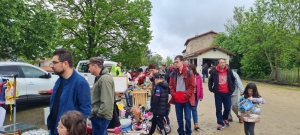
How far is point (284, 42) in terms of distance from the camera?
2448 centimetres

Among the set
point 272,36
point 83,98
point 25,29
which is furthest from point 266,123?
point 272,36

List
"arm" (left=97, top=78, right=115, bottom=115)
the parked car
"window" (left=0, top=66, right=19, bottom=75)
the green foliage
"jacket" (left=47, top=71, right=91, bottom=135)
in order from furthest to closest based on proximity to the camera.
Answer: the green foliage, the parked car, "window" (left=0, top=66, right=19, bottom=75), "arm" (left=97, top=78, right=115, bottom=115), "jacket" (left=47, top=71, right=91, bottom=135)

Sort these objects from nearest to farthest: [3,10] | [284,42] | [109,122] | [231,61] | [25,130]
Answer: [109,122], [25,130], [3,10], [284,42], [231,61]

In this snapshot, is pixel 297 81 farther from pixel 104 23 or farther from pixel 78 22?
pixel 78 22

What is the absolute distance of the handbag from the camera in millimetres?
5035

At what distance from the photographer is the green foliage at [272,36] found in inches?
974

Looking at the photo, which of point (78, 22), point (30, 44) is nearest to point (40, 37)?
point (30, 44)

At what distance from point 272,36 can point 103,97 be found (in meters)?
25.5

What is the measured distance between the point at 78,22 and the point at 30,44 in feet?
37.8

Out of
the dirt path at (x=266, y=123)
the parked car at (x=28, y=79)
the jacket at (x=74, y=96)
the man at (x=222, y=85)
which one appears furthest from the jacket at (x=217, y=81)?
the parked car at (x=28, y=79)

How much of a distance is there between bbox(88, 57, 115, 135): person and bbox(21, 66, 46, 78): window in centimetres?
575

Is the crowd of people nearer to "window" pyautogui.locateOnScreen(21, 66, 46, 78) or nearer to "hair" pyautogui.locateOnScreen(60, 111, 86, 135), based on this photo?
"hair" pyautogui.locateOnScreen(60, 111, 86, 135)

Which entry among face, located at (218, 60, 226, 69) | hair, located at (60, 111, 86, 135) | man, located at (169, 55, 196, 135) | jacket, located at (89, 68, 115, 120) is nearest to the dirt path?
man, located at (169, 55, 196, 135)

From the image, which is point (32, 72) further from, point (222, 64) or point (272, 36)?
point (272, 36)
